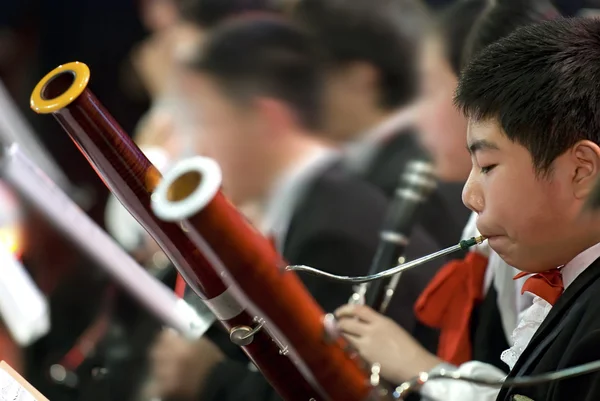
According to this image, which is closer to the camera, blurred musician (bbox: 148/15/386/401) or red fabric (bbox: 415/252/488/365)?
red fabric (bbox: 415/252/488/365)

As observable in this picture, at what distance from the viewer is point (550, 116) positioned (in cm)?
65

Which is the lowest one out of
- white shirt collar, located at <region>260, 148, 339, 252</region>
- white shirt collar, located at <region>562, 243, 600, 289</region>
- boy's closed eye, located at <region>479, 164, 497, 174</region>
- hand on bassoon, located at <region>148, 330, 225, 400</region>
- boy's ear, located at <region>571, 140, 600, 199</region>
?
hand on bassoon, located at <region>148, 330, 225, 400</region>

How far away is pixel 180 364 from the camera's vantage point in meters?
1.32

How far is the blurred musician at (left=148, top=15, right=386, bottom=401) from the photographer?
A: 124 cm

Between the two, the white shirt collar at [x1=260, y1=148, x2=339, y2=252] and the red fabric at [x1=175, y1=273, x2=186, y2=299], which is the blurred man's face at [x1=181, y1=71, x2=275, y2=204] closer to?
the white shirt collar at [x1=260, y1=148, x2=339, y2=252]

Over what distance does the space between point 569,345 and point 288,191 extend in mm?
753

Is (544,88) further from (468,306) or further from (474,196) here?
(468,306)

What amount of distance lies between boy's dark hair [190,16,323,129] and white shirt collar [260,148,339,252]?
5 centimetres

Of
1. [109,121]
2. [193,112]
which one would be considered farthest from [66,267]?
[109,121]

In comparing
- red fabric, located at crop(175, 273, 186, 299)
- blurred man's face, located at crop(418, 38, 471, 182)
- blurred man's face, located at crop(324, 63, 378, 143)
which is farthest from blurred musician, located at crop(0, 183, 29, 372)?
blurred man's face, located at crop(418, 38, 471, 182)

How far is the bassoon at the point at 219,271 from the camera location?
0.62 meters

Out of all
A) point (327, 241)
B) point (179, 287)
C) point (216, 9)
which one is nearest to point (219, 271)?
point (179, 287)

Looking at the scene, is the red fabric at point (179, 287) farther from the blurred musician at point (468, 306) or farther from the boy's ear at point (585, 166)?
the boy's ear at point (585, 166)

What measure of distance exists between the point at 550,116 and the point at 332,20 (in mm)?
695
